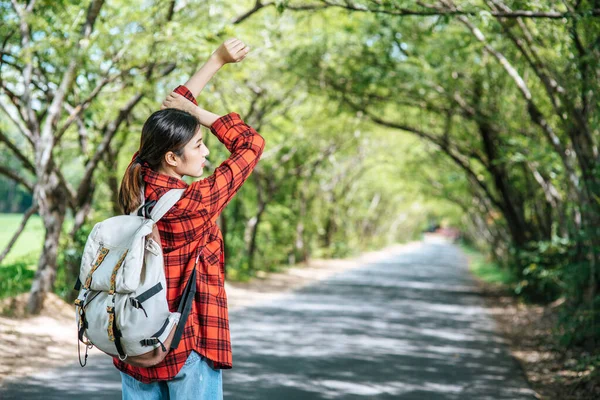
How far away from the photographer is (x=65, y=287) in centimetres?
1120

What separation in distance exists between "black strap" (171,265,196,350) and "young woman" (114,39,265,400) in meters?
0.02

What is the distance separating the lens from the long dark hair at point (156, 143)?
2.44 meters

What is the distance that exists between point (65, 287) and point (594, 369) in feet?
25.6

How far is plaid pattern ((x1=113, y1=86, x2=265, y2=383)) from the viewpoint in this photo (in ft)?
7.91

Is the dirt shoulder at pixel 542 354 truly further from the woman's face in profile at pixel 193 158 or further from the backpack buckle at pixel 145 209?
the backpack buckle at pixel 145 209

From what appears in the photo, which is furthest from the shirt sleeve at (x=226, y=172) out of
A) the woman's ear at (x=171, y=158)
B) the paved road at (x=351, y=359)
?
the paved road at (x=351, y=359)

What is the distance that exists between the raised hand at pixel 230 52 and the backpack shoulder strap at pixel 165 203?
1.94 ft

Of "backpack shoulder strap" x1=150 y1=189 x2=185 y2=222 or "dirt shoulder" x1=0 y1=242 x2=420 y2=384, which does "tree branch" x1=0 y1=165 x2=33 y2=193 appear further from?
"backpack shoulder strap" x1=150 y1=189 x2=185 y2=222

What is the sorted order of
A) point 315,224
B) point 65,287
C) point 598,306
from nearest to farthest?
point 598,306
point 65,287
point 315,224

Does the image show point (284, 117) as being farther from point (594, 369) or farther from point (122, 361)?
point (122, 361)

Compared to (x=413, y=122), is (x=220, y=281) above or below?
below

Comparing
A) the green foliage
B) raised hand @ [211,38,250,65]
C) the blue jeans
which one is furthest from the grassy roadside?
the green foliage

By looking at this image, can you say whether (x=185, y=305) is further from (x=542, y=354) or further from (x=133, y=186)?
(x=542, y=354)

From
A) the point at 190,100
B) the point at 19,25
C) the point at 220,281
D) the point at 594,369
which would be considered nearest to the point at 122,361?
the point at 220,281
